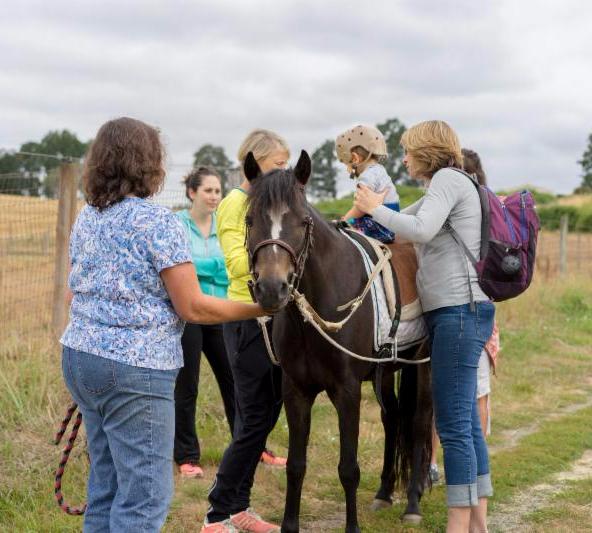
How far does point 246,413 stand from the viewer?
4.00 metres

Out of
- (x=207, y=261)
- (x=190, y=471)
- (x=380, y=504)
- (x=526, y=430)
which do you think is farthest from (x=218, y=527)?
(x=526, y=430)

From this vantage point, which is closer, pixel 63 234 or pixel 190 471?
pixel 190 471

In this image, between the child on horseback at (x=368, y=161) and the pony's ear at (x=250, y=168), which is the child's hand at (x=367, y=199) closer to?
the pony's ear at (x=250, y=168)

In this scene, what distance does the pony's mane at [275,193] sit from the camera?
10.9 feet

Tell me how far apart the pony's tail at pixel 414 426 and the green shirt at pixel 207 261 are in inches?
57.4

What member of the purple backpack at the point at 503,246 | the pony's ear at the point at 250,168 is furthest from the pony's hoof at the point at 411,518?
the pony's ear at the point at 250,168

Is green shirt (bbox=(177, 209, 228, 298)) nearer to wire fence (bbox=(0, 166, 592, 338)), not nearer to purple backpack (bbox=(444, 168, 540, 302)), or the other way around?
wire fence (bbox=(0, 166, 592, 338))

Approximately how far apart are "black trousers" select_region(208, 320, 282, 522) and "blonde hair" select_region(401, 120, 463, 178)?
1.29 meters

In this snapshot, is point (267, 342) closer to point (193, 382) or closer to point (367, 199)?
point (367, 199)

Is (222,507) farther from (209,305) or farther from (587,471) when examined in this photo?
(587,471)

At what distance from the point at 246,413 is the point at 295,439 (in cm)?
31

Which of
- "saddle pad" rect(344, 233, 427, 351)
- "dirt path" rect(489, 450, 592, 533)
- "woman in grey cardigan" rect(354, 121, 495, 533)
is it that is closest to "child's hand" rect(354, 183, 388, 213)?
"woman in grey cardigan" rect(354, 121, 495, 533)

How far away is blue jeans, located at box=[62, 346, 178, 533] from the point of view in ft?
8.27

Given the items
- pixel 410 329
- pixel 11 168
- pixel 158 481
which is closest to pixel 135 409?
pixel 158 481
